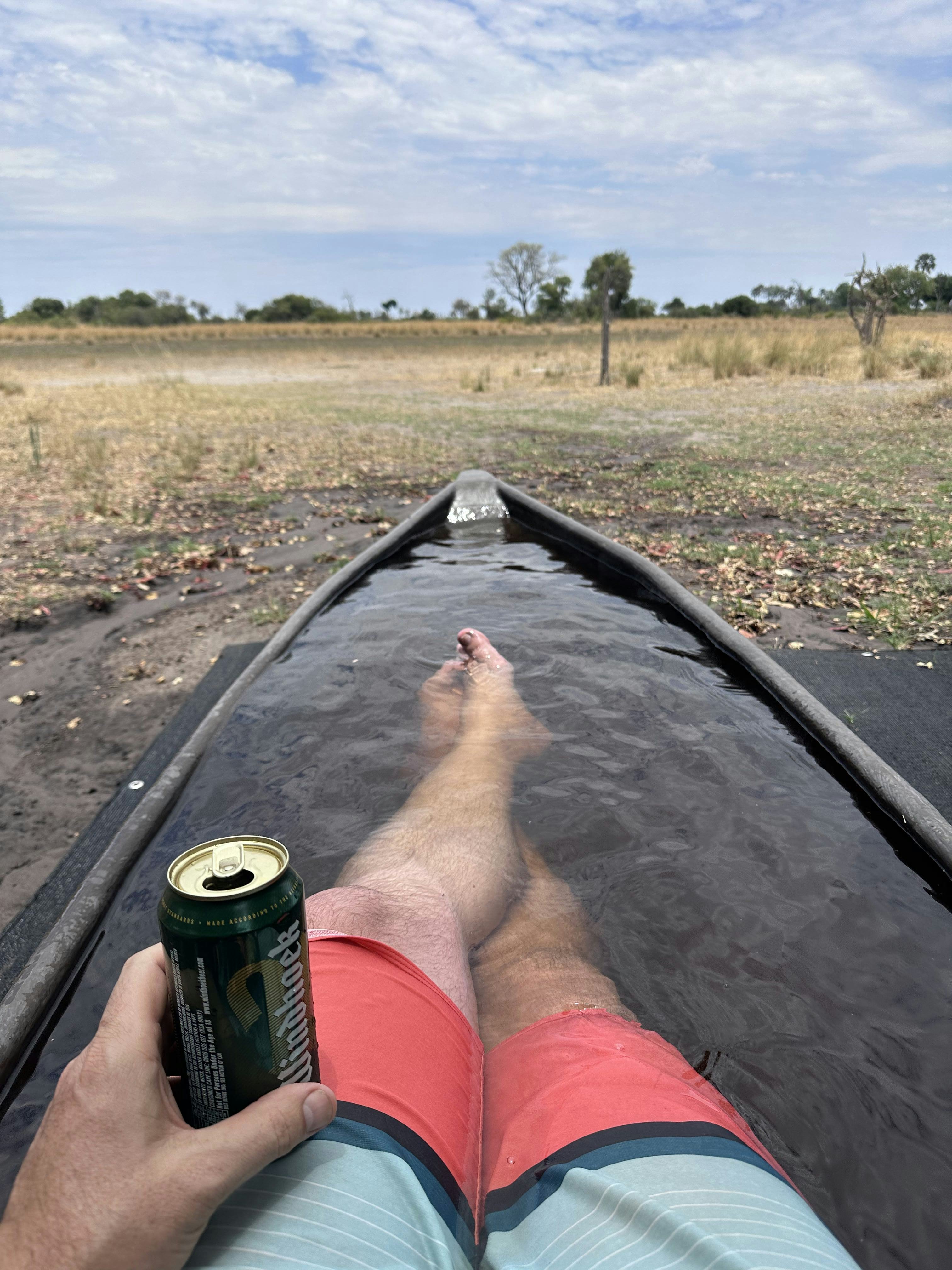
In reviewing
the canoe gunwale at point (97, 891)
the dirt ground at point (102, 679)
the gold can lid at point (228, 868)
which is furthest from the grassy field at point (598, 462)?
the gold can lid at point (228, 868)

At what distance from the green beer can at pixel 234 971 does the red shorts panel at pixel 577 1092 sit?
0.52 metres

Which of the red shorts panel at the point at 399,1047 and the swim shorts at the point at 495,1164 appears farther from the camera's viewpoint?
the red shorts panel at the point at 399,1047

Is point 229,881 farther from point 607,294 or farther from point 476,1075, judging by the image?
point 607,294

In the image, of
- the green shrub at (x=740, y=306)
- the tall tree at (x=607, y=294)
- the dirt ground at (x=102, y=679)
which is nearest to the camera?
the dirt ground at (x=102, y=679)

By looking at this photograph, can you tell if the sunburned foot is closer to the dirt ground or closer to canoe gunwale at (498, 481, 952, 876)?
canoe gunwale at (498, 481, 952, 876)

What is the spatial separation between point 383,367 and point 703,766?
29.4 metres

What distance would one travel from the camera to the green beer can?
956 mm

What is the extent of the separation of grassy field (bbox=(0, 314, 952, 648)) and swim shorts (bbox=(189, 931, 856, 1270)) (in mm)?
3128

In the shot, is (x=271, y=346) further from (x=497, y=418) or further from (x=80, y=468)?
(x=80, y=468)

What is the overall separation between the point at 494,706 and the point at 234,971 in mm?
2283

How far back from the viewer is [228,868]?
1.00 metres

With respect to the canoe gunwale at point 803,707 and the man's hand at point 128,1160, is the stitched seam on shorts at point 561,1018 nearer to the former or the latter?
the man's hand at point 128,1160

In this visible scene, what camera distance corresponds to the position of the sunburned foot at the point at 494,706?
298 centimetres

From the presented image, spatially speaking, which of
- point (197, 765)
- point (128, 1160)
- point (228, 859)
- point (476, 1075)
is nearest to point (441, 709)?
point (197, 765)
